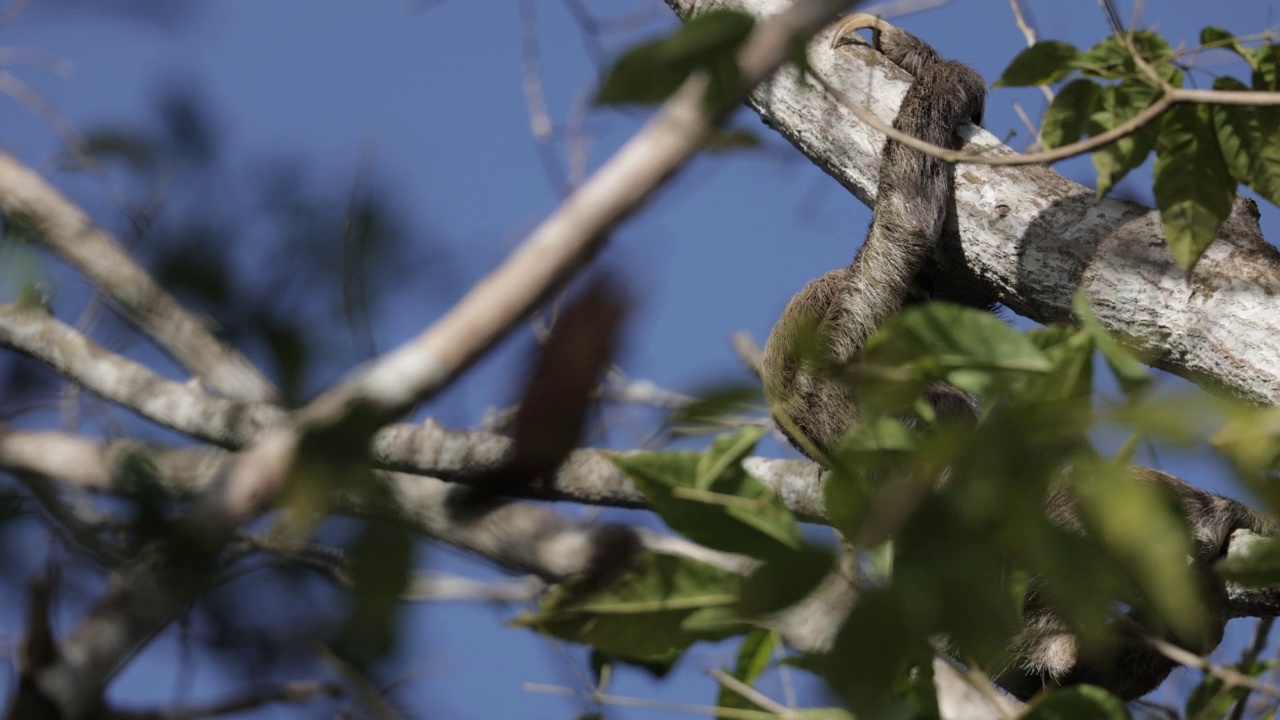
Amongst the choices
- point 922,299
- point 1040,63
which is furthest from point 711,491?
point 922,299

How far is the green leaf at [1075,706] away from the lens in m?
1.57

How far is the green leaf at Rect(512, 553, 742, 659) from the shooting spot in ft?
5.41

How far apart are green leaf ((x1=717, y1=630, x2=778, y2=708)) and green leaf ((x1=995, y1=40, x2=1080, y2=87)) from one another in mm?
1439

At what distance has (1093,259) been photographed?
3.10 metres

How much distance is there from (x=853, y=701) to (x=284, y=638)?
2.66 ft

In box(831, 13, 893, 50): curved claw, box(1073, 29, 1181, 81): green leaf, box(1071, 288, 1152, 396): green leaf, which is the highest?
box(831, 13, 893, 50): curved claw

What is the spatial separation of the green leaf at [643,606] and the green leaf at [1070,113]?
1.57m

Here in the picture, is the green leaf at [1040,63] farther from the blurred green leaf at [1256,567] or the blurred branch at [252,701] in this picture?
the blurred branch at [252,701]

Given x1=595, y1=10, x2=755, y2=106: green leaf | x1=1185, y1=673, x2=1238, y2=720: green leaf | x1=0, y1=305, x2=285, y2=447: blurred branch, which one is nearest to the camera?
x1=595, y1=10, x2=755, y2=106: green leaf

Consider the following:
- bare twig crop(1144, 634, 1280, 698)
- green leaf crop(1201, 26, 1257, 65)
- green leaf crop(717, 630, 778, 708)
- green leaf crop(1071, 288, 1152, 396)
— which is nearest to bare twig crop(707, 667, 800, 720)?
green leaf crop(717, 630, 778, 708)

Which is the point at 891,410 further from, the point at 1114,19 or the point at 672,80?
the point at 1114,19

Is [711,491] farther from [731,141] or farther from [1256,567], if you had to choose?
[1256,567]

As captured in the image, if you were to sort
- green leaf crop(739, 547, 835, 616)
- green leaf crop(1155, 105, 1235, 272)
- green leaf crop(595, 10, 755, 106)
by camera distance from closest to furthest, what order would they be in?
green leaf crop(595, 10, 755, 106) < green leaf crop(739, 547, 835, 616) < green leaf crop(1155, 105, 1235, 272)

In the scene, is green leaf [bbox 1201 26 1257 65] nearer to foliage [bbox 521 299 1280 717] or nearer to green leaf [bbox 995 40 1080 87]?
→ green leaf [bbox 995 40 1080 87]
